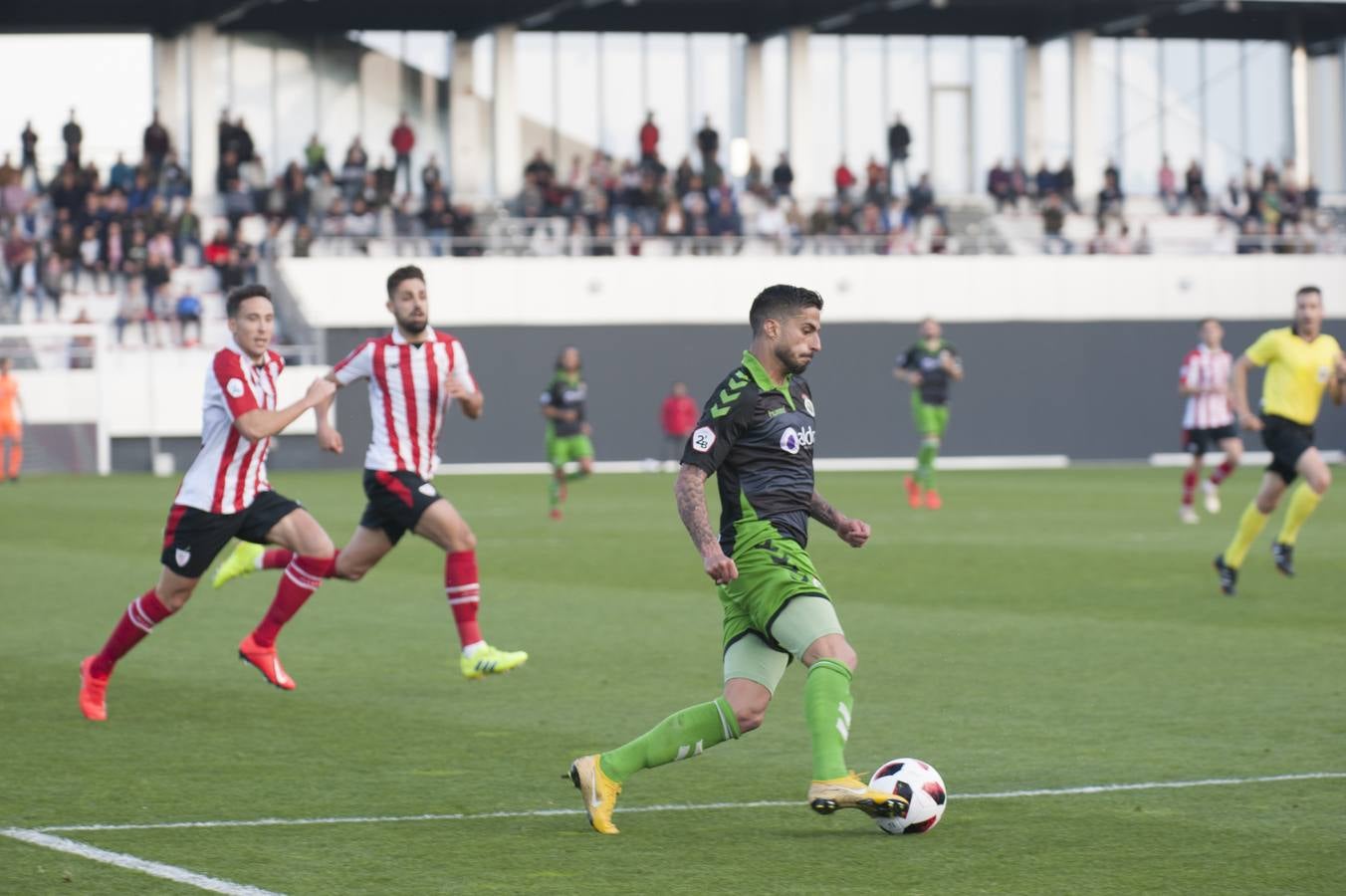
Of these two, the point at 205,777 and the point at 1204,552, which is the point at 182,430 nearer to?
the point at 1204,552

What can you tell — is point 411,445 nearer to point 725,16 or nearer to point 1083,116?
point 725,16

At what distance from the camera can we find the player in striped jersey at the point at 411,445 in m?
10.9

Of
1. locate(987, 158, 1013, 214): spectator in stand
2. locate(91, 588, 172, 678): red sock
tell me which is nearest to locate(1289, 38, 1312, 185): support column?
locate(987, 158, 1013, 214): spectator in stand

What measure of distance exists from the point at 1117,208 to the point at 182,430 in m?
20.6

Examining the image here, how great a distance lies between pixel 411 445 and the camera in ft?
36.1

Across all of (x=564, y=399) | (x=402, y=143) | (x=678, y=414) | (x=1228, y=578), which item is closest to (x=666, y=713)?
(x=1228, y=578)

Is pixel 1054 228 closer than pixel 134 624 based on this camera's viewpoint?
No

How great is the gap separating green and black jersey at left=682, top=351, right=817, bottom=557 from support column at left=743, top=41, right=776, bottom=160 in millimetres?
41840

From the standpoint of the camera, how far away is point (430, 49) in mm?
48219

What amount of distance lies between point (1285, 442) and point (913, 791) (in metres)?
8.81

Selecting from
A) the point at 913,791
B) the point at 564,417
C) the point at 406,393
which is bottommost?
the point at 913,791

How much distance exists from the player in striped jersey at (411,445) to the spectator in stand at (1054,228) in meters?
34.4

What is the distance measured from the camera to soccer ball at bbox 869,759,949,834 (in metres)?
6.90

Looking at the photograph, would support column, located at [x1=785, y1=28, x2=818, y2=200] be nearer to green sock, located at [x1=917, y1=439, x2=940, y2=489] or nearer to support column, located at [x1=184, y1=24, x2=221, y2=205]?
support column, located at [x1=184, y1=24, x2=221, y2=205]
